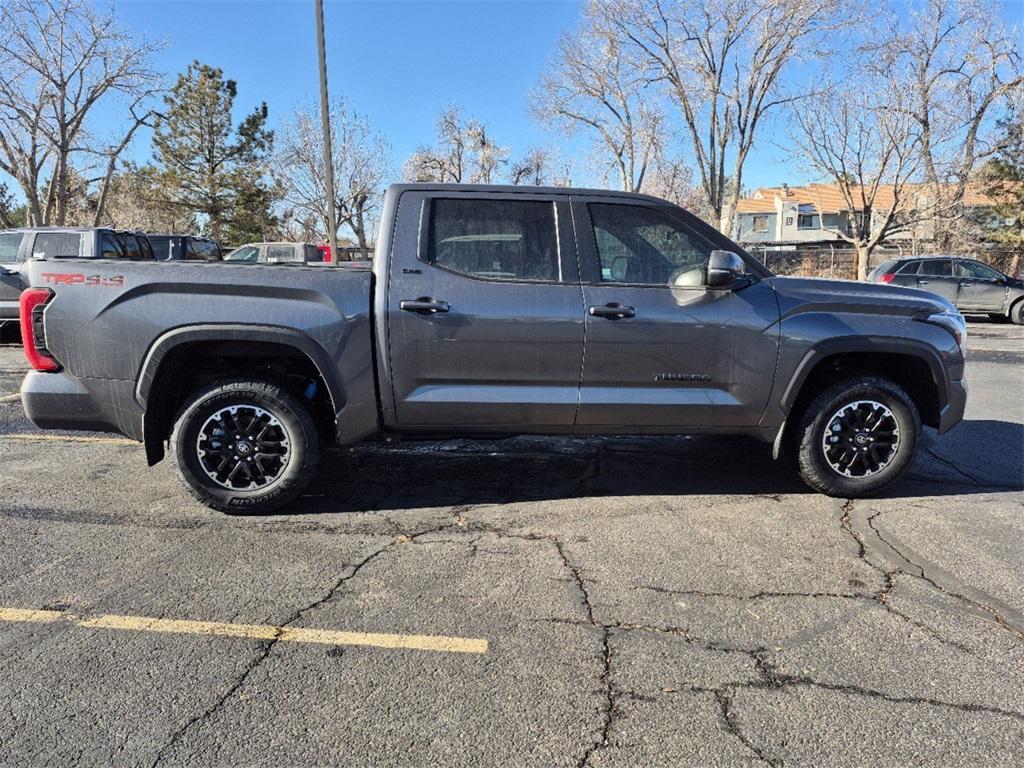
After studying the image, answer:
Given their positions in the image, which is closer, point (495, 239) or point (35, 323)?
point (35, 323)

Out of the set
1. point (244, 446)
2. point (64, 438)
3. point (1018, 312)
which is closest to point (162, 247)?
point (64, 438)

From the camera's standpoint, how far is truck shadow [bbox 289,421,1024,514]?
4.50 meters

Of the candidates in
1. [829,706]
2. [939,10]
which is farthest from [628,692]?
[939,10]

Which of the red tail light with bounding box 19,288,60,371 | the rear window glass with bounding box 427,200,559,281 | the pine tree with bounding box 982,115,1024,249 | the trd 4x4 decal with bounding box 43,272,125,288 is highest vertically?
the pine tree with bounding box 982,115,1024,249

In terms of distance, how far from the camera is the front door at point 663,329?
3998 millimetres

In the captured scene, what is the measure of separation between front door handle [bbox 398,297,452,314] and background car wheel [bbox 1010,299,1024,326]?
18941mm

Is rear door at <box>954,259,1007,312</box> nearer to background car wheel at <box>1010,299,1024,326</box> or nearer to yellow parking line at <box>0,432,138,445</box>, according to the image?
background car wheel at <box>1010,299,1024,326</box>

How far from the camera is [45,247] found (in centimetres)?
1090

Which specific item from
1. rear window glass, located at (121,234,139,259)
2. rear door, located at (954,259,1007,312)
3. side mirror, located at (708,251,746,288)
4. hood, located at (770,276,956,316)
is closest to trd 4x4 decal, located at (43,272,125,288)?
side mirror, located at (708,251,746,288)

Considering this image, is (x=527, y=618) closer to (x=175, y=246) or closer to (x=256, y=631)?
(x=256, y=631)

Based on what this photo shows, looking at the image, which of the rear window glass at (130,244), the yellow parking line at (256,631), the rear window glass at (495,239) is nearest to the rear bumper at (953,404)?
the rear window glass at (495,239)

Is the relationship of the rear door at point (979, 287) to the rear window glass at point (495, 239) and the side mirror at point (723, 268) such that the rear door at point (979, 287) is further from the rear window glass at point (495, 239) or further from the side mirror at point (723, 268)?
the rear window glass at point (495, 239)

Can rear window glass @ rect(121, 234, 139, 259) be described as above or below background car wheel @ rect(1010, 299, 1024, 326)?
Answer: above

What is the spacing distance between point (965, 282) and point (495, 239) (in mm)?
17877
